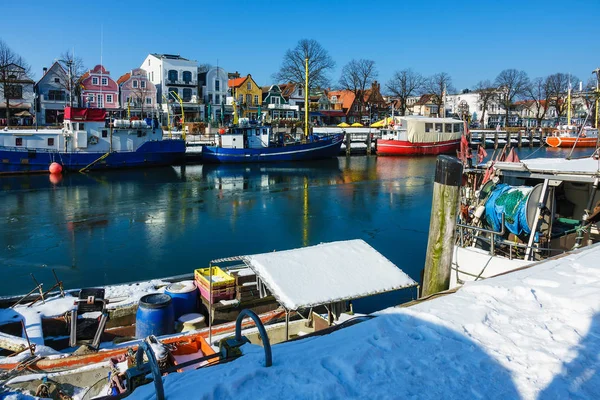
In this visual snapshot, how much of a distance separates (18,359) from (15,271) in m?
7.33

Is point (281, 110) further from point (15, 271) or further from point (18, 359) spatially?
point (18, 359)

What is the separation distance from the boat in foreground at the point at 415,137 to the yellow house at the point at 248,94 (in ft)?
80.6

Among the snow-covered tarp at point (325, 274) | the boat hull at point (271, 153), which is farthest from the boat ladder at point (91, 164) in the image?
the snow-covered tarp at point (325, 274)

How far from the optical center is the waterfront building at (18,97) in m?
51.1

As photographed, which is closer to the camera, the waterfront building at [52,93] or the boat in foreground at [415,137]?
the boat in foreground at [415,137]

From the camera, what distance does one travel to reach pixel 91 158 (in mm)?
34469

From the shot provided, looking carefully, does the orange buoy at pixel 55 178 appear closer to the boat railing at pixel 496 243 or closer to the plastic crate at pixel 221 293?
the plastic crate at pixel 221 293

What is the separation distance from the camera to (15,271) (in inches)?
523

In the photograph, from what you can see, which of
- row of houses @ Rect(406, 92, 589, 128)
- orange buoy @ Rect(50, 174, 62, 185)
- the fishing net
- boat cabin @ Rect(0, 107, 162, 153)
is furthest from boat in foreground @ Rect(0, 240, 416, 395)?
row of houses @ Rect(406, 92, 589, 128)

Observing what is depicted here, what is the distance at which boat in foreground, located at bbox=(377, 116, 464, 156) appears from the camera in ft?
157

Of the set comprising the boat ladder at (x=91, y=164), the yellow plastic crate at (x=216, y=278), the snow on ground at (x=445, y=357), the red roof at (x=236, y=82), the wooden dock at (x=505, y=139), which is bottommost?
the yellow plastic crate at (x=216, y=278)

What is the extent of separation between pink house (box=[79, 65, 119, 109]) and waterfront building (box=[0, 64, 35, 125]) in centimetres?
554

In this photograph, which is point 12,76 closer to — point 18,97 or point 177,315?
point 18,97

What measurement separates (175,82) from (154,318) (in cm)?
5878
